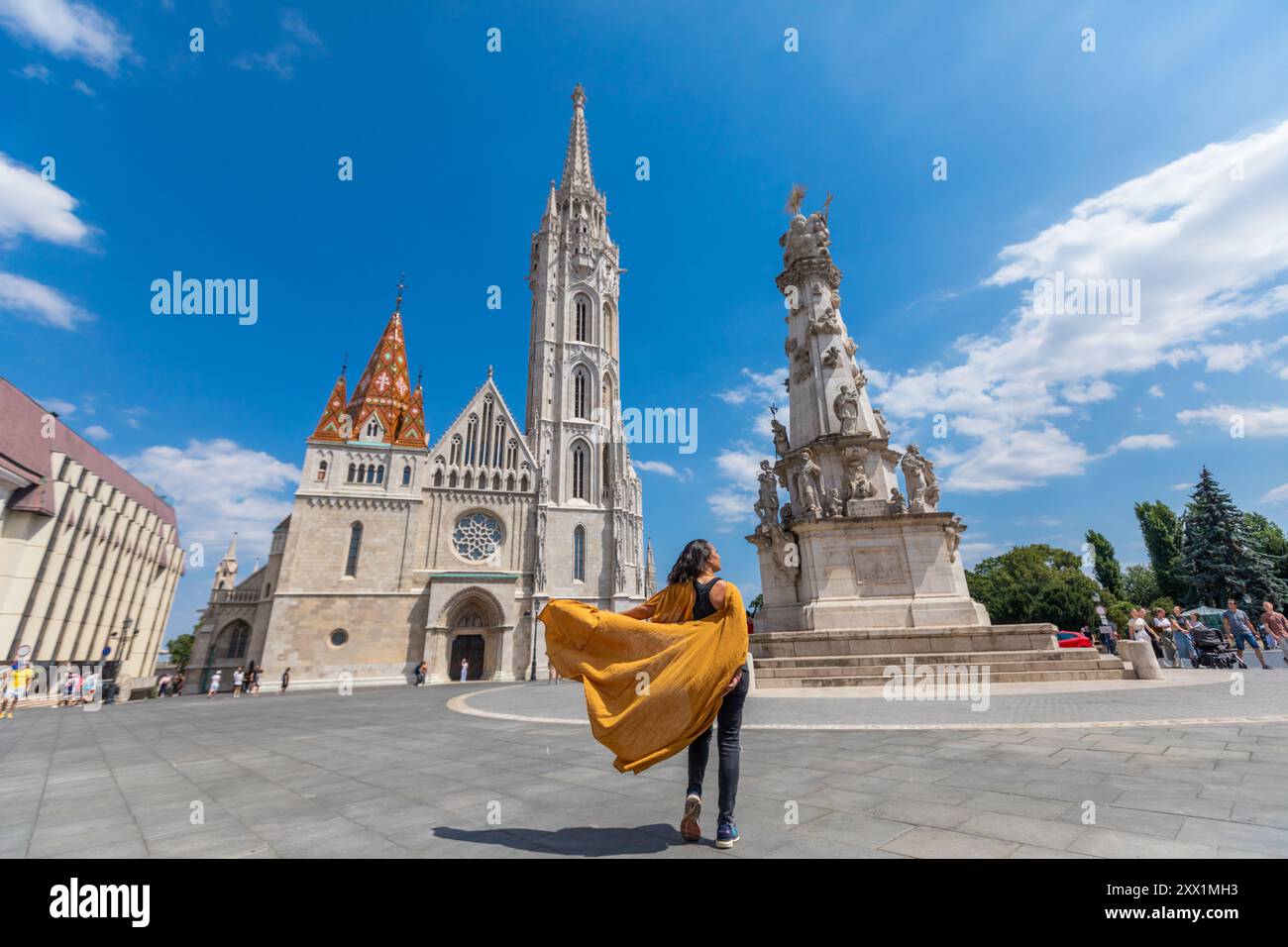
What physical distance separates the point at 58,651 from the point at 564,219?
44.5 m

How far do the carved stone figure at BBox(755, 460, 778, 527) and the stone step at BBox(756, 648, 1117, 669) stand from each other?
3719 mm

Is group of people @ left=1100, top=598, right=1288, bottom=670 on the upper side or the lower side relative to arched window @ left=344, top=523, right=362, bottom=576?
lower

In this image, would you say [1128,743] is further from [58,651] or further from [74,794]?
[58,651]

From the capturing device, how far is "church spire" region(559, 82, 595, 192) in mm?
50844

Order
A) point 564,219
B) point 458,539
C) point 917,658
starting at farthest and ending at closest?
point 564,219 → point 458,539 → point 917,658

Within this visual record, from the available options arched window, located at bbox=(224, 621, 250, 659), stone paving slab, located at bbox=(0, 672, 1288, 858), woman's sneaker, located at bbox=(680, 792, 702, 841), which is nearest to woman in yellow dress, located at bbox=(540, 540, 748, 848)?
woman's sneaker, located at bbox=(680, 792, 702, 841)

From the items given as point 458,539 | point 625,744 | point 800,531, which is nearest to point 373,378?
point 458,539

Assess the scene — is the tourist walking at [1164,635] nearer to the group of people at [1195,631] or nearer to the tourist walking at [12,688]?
the group of people at [1195,631]

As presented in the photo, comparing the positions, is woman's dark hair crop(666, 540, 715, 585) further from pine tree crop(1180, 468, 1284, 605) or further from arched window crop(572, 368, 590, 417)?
pine tree crop(1180, 468, 1284, 605)

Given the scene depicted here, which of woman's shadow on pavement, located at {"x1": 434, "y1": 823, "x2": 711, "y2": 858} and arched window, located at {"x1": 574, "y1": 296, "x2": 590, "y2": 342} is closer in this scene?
woman's shadow on pavement, located at {"x1": 434, "y1": 823, "x2": 711, "y2": 858}

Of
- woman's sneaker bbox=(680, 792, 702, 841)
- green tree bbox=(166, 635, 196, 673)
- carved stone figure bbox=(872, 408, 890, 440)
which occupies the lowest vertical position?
green tree bbox=(166, 635, 196, 673)

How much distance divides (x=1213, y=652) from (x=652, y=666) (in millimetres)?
17731

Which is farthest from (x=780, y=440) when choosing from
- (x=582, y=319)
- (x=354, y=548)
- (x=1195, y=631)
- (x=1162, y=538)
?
(x=1162, y=538)
